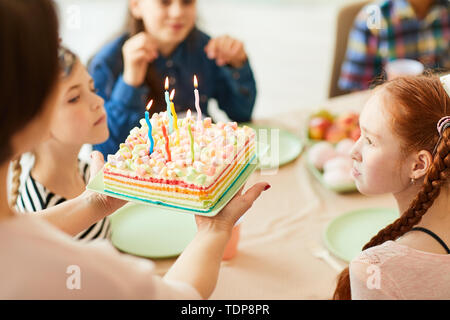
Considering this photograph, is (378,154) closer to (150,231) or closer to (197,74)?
(150,231)

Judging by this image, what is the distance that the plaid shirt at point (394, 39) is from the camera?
8.96 ft

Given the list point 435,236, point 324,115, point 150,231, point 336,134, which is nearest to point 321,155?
point 336,134

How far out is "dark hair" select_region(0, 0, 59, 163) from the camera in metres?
0.67

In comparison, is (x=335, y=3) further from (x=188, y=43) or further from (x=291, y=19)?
(x=188, y=43)

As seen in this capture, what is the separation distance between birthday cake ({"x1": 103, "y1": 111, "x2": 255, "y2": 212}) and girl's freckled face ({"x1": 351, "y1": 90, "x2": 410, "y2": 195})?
0.86 ft

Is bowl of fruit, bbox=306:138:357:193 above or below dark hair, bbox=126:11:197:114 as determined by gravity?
below

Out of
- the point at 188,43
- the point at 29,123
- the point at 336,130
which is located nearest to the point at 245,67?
the point at 188,43

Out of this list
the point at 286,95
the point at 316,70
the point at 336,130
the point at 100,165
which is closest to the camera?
the point at 100,165

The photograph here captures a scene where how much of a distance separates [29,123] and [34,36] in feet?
0.39

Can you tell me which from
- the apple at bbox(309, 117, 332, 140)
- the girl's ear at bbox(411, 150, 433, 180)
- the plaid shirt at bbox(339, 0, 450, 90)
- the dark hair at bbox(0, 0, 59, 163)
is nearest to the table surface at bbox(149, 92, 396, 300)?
the apple at bbox(309, 117, 332, 140)

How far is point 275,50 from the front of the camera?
205 inches

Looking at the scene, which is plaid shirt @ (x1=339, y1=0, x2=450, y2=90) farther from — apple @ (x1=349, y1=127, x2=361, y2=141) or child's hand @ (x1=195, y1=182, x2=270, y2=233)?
child's hand @ (x1=195, y1=182, x2=270, y2=233)

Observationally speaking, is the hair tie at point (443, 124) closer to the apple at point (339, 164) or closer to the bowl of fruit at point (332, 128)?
the apple at point (339, 164)

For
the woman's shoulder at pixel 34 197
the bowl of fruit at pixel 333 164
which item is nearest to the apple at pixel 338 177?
the bowl of fruit at pixel 333 164
